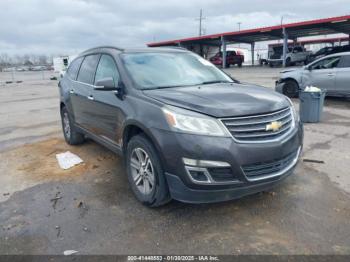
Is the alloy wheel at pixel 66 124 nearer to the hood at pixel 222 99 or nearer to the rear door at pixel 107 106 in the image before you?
the rear door at pixel 107 106

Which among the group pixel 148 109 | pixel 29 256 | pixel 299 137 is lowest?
pixel 29 256

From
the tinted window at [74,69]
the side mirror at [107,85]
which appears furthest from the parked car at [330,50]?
the side mirror at [107,85]

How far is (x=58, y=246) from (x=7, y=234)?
0.64 m

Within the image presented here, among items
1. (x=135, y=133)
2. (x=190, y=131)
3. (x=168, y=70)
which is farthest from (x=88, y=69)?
(x=190, y=131)

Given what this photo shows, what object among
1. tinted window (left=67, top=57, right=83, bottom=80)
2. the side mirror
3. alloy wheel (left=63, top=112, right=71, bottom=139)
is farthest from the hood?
alloy wheel (left=63, top=112, right=71, bottom=139)

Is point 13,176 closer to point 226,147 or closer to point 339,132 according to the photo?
point 226,147

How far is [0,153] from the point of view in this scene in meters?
6.14

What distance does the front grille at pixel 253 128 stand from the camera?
303 centimetres

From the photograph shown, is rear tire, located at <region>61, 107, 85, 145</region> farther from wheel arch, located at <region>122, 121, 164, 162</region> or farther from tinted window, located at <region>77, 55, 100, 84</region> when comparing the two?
wheel arch, located at <region>122, 121, 164, 162</region>

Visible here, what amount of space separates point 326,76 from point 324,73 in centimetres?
13

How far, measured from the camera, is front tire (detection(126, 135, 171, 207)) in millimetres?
3293

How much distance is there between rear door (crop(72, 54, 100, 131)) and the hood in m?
1.66

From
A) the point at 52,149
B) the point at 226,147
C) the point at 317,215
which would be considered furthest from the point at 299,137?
the point at 52,149

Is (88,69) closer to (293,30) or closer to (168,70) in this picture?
(168,70)
